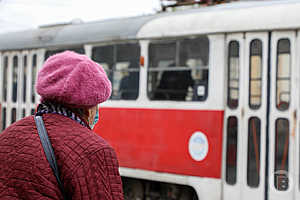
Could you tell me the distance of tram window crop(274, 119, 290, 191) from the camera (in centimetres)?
440

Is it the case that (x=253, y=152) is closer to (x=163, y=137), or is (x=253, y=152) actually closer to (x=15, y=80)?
(x=163, y=137)

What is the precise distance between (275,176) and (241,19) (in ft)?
6.15

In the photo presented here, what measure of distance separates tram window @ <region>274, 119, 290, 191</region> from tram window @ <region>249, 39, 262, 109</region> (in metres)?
0.35

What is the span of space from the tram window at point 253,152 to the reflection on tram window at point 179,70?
2.28 ft

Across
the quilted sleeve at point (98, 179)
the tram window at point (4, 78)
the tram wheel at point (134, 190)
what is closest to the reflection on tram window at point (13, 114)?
the tram window at point (4, 78)

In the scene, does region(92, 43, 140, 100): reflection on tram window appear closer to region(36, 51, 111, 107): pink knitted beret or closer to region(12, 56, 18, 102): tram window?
region(12, 56, 18, 102): tram window

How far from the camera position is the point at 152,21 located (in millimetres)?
5547

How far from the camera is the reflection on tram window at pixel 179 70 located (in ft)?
16.4

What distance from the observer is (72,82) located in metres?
1.48

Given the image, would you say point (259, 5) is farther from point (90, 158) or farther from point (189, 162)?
point (90, 158)

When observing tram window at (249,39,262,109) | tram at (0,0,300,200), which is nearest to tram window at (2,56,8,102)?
tram at (0,0,300,200)

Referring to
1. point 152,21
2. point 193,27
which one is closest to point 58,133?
point 193,27

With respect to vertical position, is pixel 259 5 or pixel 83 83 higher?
A: pixel 259 5

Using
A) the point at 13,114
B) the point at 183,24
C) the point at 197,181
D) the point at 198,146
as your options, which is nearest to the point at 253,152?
the point at 198,146
